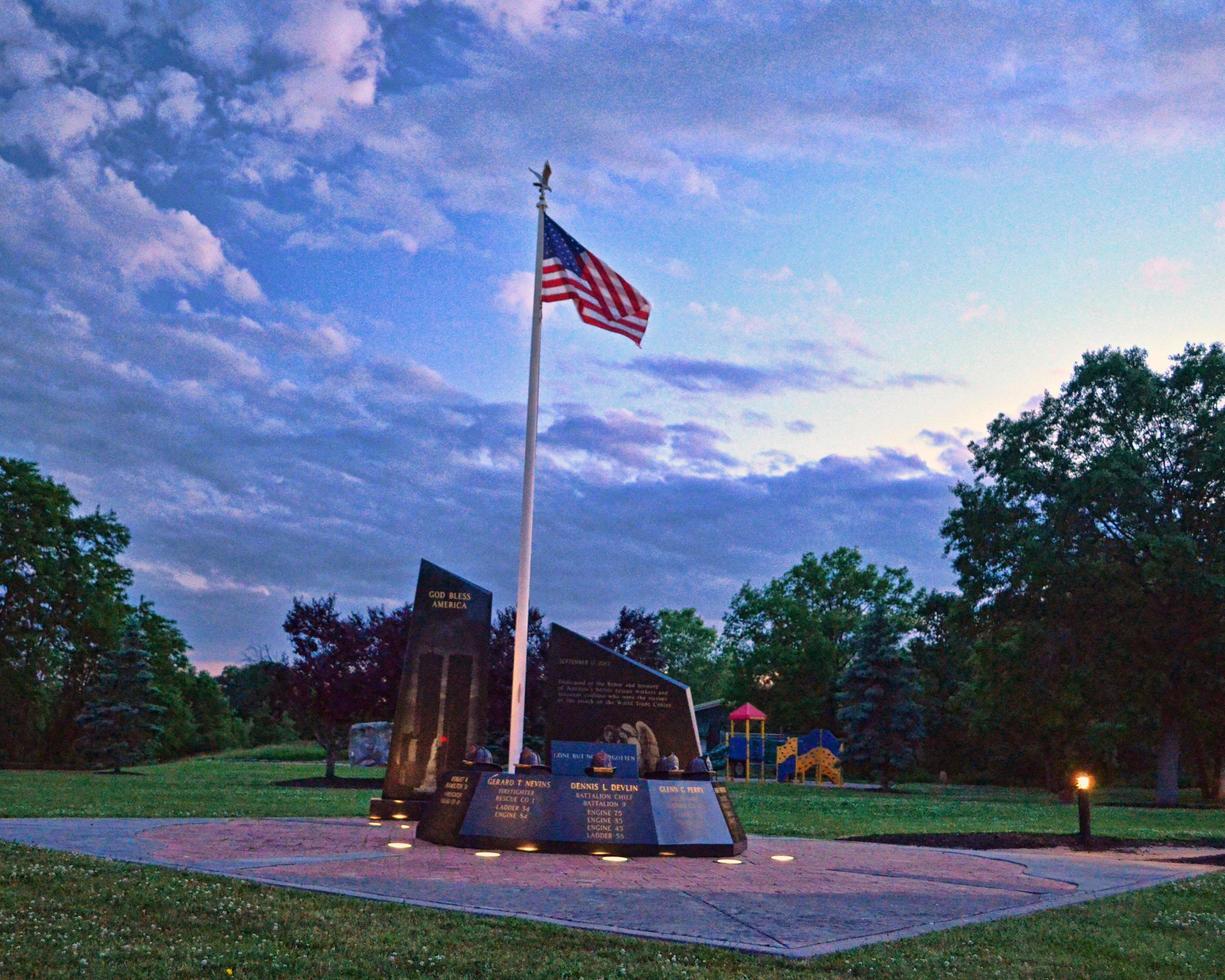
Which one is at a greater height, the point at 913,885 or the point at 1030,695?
the point at 1030,695

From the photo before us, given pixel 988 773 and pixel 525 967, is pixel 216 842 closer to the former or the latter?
pixel 525 967

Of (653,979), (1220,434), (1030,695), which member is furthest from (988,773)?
(653,979)

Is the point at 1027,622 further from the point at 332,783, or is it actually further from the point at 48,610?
the point at 48,610

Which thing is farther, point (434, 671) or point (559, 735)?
point (434, 671)

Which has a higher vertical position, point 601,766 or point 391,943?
point 601,766

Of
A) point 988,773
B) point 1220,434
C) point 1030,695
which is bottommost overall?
point 988,773

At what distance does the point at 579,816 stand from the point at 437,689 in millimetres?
4394

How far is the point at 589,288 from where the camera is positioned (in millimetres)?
14305

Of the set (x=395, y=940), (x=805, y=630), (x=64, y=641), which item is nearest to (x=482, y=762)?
(x=395, y=940)

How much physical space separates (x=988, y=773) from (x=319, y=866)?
151 ft

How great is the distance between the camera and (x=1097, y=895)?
9.62 metres

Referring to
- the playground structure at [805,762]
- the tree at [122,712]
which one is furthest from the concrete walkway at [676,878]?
the playground structure at [805,762]

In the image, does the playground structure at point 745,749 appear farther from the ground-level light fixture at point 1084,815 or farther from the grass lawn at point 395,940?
the grass lawn at point 395,940

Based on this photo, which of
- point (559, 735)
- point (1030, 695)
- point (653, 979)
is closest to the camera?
point (653, 979)
